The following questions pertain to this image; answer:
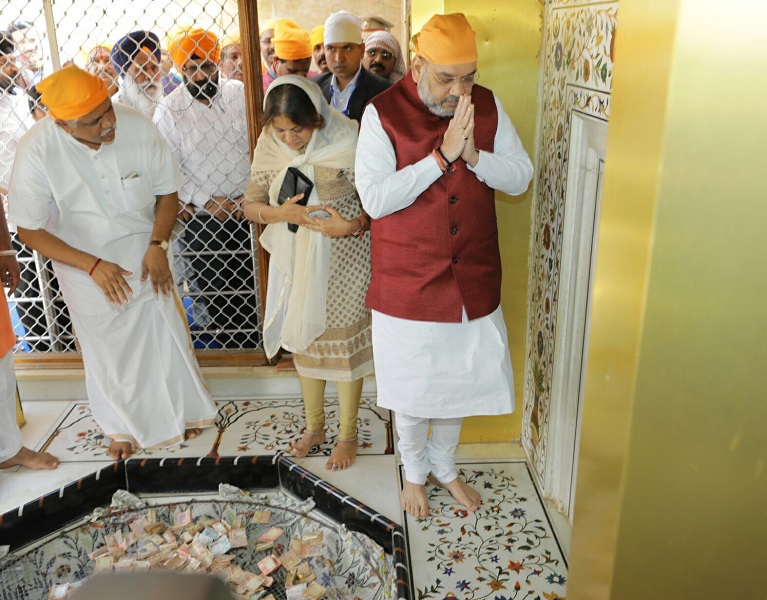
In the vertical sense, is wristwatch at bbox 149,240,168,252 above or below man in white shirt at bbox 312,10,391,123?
below

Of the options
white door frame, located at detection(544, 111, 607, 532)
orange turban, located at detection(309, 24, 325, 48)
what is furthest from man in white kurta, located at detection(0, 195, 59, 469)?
orange turban, located at detection(309, 24, 325, 48)

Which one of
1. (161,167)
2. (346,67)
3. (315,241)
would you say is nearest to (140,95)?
(161,167)

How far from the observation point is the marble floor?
2203mm

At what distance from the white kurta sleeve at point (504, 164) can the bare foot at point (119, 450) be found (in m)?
1.78

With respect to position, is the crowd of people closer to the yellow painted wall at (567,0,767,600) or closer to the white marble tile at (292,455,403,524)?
the white marble tile at (292,455,403,524)

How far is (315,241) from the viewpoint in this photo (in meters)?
2.49

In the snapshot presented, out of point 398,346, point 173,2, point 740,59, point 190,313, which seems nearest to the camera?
point 740,59

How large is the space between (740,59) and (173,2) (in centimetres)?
286

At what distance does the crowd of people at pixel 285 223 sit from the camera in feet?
6.76

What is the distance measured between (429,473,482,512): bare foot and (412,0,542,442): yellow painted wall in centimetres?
49

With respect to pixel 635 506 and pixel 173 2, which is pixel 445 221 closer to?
pixel 635 506

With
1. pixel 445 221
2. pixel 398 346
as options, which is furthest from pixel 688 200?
pixel 398 346

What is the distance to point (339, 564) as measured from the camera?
7.72 feet

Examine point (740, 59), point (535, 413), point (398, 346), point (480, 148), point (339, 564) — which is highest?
point (740, 59)
